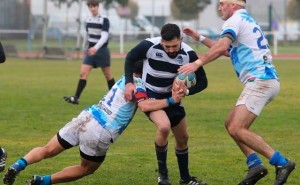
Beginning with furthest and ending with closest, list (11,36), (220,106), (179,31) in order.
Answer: (11,36)
(220,106)
(179,31)

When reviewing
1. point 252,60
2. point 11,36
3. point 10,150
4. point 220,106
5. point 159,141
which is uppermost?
point 252,60

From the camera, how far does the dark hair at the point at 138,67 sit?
890 cm

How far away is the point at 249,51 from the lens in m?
8.81

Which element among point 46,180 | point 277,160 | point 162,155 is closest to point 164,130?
point 162,155

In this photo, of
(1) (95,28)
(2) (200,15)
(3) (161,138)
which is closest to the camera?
(3) (161,138)

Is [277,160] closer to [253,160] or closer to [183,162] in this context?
[253,160]

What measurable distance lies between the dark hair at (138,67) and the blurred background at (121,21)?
31.8 m

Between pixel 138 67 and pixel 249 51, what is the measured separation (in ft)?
3.76

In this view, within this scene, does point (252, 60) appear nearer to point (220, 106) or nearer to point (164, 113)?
point (164, 113)

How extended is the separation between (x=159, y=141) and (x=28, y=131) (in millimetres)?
4970

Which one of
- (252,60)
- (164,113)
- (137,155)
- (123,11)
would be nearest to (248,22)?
(252,60)

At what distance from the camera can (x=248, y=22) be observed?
29.0ft

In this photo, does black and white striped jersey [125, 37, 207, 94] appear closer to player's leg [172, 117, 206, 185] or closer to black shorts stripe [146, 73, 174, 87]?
black shorts stripe [146, 73, 174, 87]

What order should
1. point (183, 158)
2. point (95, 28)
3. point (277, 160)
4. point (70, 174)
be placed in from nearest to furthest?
point (70, 174) → point (277, 160) → point (183, 158) → point (95, 28)
